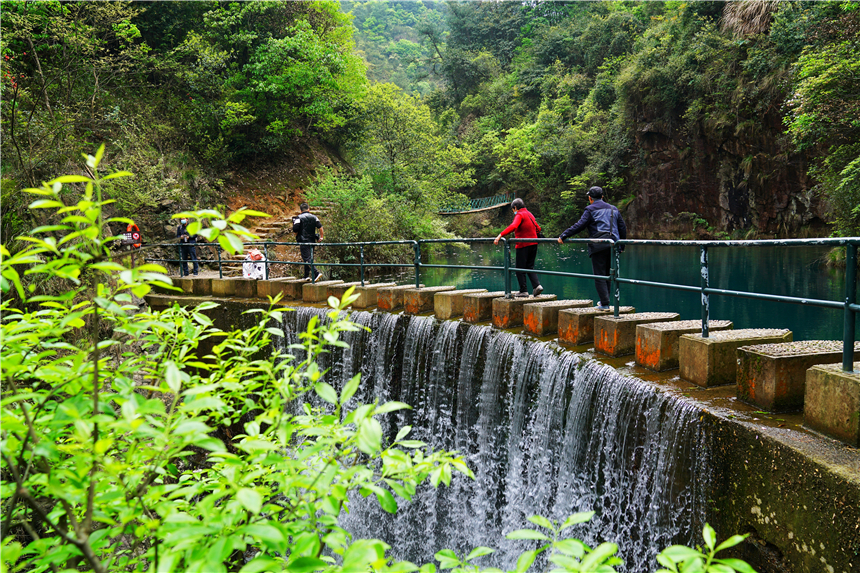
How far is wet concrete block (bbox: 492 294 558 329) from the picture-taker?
640 centimetres

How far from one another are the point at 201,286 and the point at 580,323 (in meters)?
8.85

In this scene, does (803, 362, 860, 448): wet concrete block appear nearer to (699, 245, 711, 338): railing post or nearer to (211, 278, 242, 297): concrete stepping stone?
(699, 245, 711, 338): railing post

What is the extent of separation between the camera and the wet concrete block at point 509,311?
6.40 metres

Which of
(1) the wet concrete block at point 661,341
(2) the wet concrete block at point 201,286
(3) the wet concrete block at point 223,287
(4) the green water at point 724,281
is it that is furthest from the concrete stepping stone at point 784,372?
(2) the wet concrete block at point 201,286

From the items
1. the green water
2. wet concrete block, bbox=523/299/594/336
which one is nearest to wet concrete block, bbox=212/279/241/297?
wet concrete block, bbox=523/299/594/336

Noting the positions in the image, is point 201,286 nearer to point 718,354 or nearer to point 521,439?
point 521,439

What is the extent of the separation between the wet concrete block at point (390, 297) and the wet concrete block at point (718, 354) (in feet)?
15.8

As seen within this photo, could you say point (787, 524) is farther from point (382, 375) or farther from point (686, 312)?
point (686, 312)

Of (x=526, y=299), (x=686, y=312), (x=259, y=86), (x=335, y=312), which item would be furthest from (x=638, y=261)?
(x=335, y=312)

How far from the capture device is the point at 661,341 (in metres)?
4.41

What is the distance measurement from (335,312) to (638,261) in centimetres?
2553

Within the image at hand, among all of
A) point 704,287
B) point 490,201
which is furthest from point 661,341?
point 490,201

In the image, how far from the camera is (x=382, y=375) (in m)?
7.61

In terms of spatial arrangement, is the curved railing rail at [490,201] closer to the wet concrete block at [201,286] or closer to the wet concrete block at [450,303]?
the wet concrete block at [201,286]
